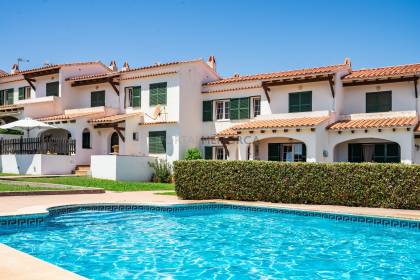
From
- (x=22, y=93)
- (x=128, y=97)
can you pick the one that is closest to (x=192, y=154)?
(x=128, y=97)

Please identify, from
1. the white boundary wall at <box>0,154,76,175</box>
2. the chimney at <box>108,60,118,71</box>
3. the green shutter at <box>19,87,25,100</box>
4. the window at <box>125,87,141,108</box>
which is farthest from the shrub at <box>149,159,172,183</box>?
the green shutter at <box>19,87,25,100</box>

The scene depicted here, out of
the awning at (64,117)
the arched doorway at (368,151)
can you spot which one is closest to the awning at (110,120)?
the awning at (64,117)

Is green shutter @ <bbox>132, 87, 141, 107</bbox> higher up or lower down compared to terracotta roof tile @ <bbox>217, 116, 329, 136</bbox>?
higher up

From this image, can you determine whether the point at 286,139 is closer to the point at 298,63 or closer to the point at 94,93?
the point at 298,63

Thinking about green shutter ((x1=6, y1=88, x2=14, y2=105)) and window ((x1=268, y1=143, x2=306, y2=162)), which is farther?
green shutter ((x1=6, y1=88, x2=14, y2=105))

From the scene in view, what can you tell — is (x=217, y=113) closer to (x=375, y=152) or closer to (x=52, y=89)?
(x=375, y=152)

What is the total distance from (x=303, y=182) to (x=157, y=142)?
14.9 m

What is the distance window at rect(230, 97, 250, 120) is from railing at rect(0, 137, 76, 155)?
10.8 meters

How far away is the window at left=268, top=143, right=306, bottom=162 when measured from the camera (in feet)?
86.4

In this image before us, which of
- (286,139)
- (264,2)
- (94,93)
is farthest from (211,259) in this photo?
(94,93)

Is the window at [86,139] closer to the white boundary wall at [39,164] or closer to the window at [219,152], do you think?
the white boundary wall at [39,164]

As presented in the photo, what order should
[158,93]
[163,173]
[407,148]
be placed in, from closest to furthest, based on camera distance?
[407,148]
[163,173]
[158,93]

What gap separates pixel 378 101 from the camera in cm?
2511

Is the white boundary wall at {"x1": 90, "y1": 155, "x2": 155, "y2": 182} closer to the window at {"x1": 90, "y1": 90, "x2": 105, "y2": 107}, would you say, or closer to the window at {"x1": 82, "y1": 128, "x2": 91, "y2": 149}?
the window at {"x1": 82, "y1": 128, "x2": 91, "y2": 149}
